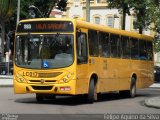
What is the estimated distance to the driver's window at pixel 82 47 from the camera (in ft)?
68.5

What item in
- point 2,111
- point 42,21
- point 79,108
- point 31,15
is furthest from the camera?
point 31,15

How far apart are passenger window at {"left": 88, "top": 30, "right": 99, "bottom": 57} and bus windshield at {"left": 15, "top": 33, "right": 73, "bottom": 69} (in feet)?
4.53

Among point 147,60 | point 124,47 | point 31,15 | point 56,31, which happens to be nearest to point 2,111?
point 56,31

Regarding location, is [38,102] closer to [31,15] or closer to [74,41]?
[74,41]

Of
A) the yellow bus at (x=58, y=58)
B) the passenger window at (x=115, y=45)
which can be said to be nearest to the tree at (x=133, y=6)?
the passenger window at (x=115, y=45)

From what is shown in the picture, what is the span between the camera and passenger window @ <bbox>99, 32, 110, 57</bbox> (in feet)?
75.5

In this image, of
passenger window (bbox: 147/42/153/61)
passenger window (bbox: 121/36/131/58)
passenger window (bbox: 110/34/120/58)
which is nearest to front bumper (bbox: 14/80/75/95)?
passenger window (bbox: 110/34/120/58)

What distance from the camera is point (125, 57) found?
25969mm

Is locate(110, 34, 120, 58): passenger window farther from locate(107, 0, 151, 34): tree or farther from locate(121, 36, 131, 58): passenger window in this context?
locate(107, 0, 151, 34): tree

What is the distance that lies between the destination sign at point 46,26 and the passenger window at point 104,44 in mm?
2445

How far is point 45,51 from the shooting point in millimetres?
20719

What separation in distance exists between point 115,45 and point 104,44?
1392 millimetres

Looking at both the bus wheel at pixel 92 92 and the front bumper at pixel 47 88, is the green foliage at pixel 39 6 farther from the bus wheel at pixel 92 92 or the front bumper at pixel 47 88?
the front bumper at pixel 47 88

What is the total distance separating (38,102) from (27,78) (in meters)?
1.56
